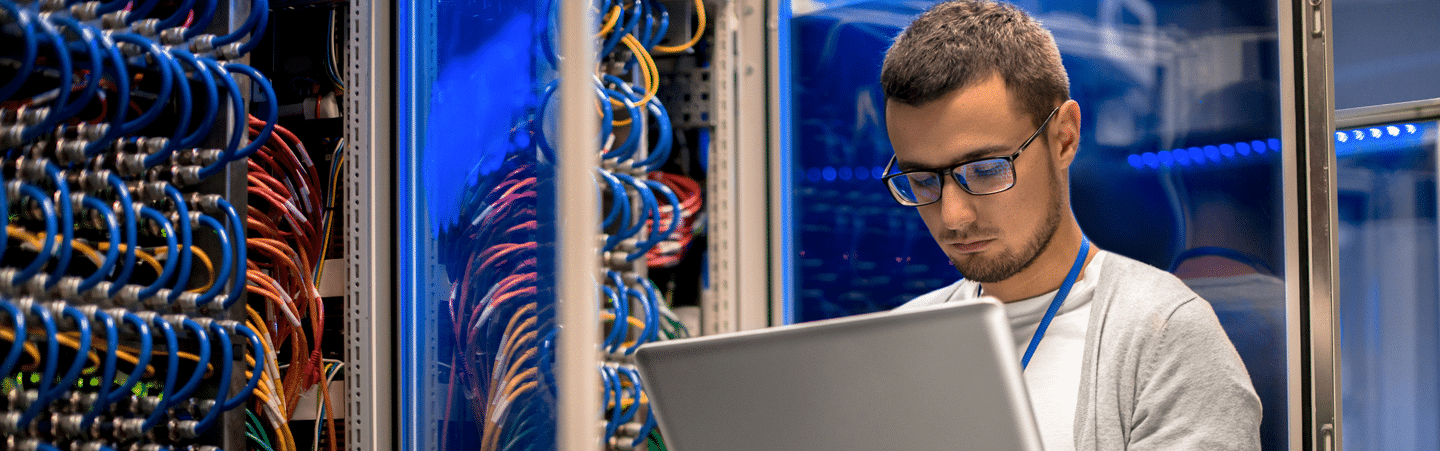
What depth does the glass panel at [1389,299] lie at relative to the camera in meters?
2.80

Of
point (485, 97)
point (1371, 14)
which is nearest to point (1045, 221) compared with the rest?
point (485, 97)

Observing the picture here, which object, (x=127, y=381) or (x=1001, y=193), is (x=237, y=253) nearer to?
(x=127, y=381)

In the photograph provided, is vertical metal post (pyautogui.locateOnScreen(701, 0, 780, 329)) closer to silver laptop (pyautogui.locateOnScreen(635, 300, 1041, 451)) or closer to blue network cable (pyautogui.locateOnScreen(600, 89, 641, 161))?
blue network cable (pyautogui.locateOnScreen(600, 89, 641, 161))

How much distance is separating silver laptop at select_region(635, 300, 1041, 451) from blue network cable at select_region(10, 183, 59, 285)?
897 millimetres

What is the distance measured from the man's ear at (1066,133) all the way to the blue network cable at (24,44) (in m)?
1.42

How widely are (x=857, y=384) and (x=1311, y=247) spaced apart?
1.13 m

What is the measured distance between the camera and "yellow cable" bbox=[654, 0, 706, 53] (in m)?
2.10

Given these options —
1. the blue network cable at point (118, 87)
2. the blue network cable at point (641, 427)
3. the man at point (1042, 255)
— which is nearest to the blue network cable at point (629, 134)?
the blue network cable at point (641, 427)

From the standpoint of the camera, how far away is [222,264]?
4.96 feet

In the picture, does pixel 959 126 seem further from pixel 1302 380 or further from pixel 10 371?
pixel 10 371

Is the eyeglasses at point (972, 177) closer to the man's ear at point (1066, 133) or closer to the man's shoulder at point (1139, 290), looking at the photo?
the man's ear at point (1066, 133)

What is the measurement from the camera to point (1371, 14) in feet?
9.67

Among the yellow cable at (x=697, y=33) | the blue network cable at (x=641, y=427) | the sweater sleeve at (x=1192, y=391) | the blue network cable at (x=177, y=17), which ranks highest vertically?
the yellow cable at (x=697, y=33)

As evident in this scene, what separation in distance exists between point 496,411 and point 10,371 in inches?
23.8
